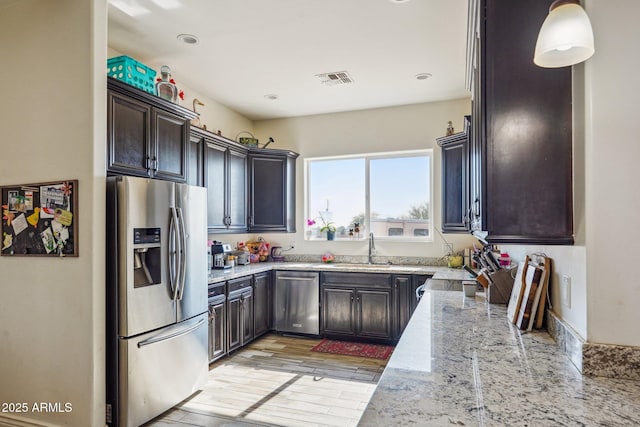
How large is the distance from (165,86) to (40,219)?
1422 mm

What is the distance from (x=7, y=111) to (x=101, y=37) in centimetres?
91

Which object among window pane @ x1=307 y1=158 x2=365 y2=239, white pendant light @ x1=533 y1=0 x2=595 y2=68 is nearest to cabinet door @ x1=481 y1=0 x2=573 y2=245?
white pendant light @ x1=533 y1=0 x2=595 y2=68

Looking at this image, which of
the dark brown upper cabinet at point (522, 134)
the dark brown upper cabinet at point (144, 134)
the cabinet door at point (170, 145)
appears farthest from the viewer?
the cabinet door at point (170, 145)

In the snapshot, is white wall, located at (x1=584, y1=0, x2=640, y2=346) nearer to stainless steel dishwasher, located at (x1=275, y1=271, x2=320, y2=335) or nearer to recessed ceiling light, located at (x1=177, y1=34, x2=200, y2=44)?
recessed ceiling light, located at (x1=177, y1=34, x2=200, y2=44)

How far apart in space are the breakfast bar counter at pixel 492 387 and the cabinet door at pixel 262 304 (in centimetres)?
289

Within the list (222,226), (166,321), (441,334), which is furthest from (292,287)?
(441,334)

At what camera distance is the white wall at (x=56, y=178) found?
2316 millimetres

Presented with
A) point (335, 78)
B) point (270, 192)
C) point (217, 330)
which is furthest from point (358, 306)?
point (335, 78)

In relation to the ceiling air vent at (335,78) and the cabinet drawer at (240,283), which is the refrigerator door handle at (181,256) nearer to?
the cabinet drawer at (240,283)

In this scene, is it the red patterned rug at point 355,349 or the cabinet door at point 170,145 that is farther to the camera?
the red patterned rug at point 355,349

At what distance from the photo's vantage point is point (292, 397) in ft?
9.77

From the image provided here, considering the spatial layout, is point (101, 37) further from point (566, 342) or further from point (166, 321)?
point (566, 342)

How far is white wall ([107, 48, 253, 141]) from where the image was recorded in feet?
12.6

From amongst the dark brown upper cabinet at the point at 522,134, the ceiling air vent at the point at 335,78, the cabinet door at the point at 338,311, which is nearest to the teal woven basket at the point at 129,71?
the ceiling air vent at the point at 335,78
